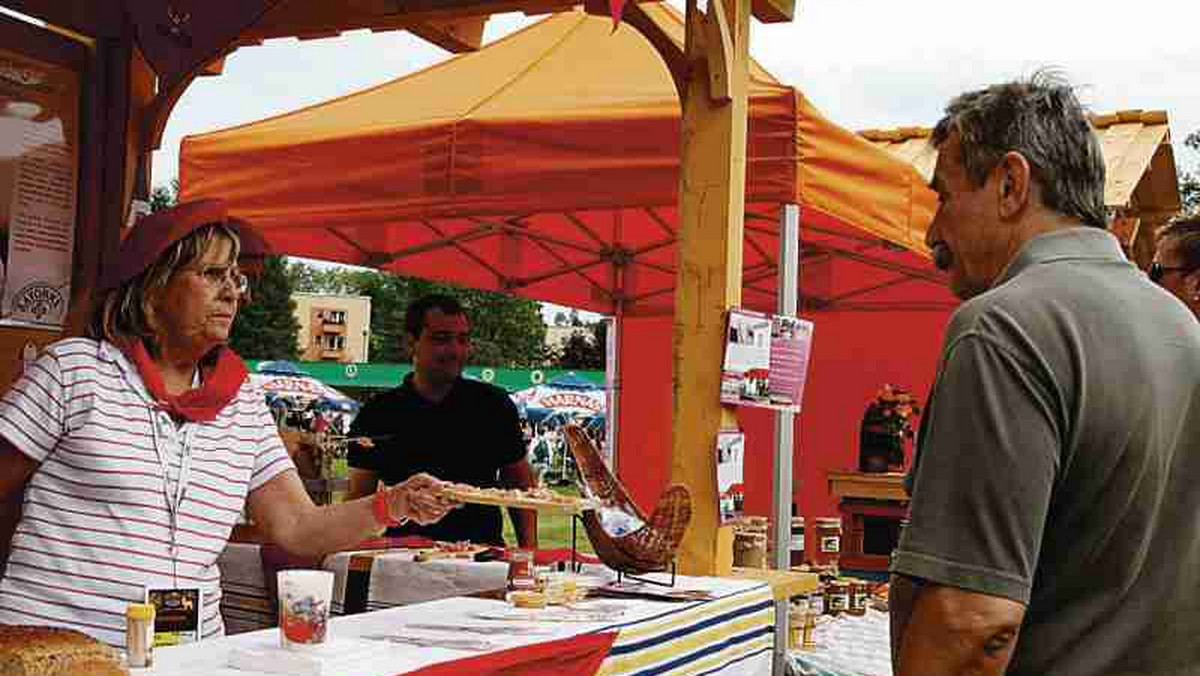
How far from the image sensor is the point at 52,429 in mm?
2592

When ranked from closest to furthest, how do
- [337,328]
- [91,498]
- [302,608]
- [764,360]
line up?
[302,608] → [91,498] → [764,360] → [337,328]

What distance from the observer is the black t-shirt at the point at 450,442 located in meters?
5.05

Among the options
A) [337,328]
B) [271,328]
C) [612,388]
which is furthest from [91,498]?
[337,328]

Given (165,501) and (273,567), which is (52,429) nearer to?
(165,501)

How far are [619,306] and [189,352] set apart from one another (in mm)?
6633

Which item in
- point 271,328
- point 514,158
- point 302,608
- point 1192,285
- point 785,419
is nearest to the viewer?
point 302,608

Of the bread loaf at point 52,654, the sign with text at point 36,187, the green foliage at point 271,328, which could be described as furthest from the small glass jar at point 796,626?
the green foliage at point 271,328

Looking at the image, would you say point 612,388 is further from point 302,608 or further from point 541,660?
point 302,608

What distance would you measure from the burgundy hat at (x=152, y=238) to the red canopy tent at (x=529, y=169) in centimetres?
198

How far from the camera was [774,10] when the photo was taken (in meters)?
4.61

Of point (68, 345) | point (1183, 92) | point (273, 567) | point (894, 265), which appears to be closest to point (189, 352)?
point (68, 345)

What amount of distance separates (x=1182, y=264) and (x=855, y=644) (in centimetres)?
207

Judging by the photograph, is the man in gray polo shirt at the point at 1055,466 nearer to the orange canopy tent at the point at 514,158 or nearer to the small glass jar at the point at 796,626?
the orange canopy tent at the point at 514,158

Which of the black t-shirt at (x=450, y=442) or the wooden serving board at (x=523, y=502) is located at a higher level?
the black t-shirt at (x=450, y=442)
